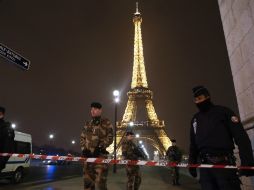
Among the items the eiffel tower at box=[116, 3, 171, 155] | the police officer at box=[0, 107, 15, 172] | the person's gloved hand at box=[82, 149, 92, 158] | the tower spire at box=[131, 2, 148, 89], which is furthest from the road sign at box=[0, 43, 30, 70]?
the tower spire at box=[131, 2, 148, 89]

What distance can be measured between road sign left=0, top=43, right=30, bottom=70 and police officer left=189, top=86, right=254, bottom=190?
6.37m

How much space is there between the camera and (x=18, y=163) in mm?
13938

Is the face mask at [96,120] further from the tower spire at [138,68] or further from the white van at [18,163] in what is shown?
the tower spire at [138,68]

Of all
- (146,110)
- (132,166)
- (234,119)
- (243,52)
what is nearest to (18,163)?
(132,166)

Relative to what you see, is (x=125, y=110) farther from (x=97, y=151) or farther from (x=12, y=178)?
(x=97, y=151)

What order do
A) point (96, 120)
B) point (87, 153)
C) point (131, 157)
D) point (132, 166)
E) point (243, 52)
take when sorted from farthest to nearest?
point (131, 157) → point (132, 166) → point (96, 120) → point (243, 52) → point (87, 153)

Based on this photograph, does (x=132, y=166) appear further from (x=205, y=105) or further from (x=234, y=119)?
(x=234, y=119)

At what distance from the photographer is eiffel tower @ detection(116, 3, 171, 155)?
6003cm

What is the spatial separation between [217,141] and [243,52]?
2767 mm

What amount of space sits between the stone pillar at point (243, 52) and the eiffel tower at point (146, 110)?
170ft

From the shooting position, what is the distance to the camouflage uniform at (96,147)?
5.71 metres

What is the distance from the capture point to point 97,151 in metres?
5.95

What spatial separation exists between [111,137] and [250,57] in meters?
3.19

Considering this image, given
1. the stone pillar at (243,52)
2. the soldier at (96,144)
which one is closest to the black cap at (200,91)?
the stone pillar at (243,52)
